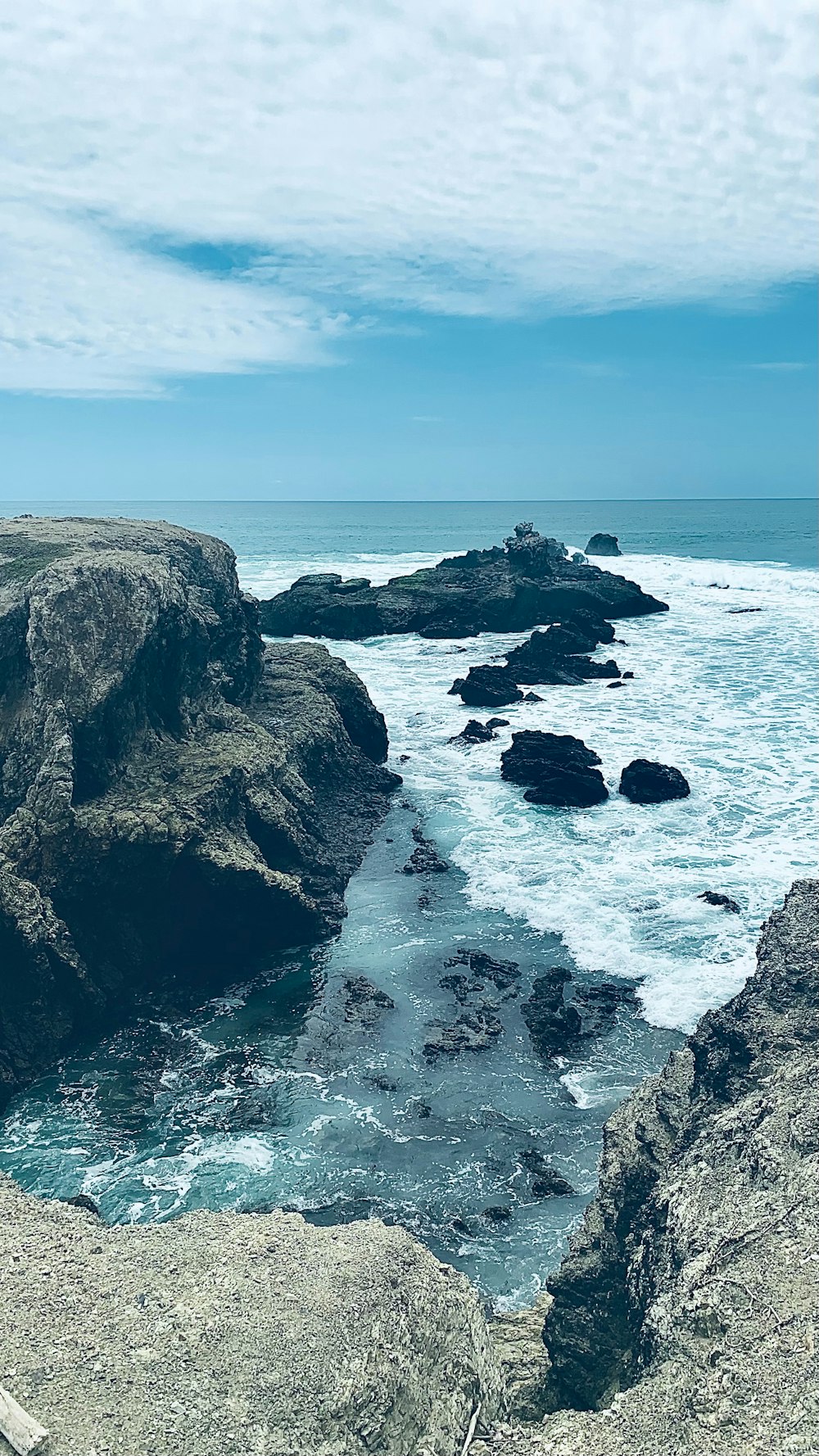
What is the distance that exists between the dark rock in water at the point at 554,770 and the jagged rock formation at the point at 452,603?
2782cm

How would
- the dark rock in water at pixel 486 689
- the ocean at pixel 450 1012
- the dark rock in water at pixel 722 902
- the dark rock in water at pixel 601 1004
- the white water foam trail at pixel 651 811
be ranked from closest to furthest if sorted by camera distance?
the ocean at pixel 450 1012 < the dark rock in water at pixel 601 1004 < the white water foam trail at pixel 651 811 < the dark rock in water at pixel 722 902 < the dark rock in water at pixel 486 689

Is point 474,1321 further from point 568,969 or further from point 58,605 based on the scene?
point 58,605

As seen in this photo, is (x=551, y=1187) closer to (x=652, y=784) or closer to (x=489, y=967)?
(x=489, y=967)

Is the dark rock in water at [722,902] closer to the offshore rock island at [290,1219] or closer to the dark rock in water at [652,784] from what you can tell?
the offshore rock island at [290,1219]

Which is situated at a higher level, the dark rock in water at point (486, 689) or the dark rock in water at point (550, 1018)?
the dark rock in water at point (486, 689)

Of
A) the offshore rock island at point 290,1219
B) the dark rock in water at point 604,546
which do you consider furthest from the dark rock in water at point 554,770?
the dark rock in water at point 604,546

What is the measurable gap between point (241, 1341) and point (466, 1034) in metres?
10.6

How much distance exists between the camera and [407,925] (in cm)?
2330

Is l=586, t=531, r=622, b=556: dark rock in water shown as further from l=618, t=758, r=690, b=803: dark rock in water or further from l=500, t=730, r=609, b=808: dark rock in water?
l=618, t=758, r=690, b=803: dark rock in water

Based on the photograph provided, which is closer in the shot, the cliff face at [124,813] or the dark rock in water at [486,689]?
the cliff face at [124,813]

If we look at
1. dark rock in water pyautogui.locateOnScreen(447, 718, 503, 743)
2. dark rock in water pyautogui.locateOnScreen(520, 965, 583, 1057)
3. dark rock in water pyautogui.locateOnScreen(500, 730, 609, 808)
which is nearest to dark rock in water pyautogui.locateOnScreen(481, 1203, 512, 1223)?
dark rock in water pyautogui.locateOnScreen(520, 965, 583, 1057)

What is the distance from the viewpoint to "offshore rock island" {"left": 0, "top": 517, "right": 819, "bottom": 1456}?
7629 millimetres

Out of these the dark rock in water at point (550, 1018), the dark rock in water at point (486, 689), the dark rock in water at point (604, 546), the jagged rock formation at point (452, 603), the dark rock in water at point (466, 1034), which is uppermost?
the dark rock in water at point (604, 546)

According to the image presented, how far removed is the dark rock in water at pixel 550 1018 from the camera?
18406 millimetres
